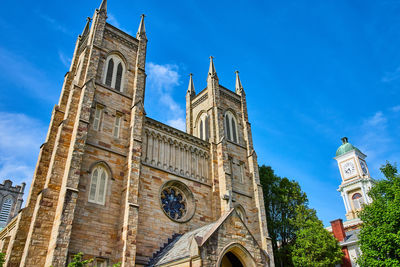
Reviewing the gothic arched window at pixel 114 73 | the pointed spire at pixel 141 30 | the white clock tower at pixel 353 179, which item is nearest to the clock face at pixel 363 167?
the white clock tower at pixel 353 179

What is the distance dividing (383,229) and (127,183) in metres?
18.3

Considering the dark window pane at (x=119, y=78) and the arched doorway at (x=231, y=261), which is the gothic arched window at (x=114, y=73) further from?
the arched doorway at (x=231, y=261)

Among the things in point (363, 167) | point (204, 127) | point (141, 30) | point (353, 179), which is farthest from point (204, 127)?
point (363, 167)

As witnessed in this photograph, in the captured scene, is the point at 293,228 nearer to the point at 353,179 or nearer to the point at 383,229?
the point at 383,229

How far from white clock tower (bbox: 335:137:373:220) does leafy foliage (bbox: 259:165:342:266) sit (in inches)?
1231

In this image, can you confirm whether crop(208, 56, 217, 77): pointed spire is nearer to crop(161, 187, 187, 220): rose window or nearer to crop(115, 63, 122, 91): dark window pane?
crop(115, 63, 122, 91): dark window pane

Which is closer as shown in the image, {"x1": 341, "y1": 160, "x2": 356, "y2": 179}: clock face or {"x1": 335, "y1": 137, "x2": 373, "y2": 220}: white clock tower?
{"x1": 335, "y1": 137, "x2": 373, "y2": 220}: white clock tower

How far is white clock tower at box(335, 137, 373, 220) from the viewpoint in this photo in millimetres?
58062

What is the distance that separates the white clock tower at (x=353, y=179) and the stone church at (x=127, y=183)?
3688 centimetres

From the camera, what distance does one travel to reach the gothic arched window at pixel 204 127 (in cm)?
3139

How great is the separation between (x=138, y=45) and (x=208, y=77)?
327 inches

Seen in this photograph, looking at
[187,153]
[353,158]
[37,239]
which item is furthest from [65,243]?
[353,158]

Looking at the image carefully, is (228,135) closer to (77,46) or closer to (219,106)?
(219,106)

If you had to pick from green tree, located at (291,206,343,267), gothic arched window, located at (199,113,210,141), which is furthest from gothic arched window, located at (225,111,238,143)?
green tree, located at (291,206,343,267)
